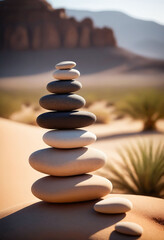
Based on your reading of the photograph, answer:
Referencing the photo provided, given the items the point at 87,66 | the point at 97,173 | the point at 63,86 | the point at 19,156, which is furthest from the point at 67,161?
the point at 87,66

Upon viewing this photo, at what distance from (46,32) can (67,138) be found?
5841 centimetres

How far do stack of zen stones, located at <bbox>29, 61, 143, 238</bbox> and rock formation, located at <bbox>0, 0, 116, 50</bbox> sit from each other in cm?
5666

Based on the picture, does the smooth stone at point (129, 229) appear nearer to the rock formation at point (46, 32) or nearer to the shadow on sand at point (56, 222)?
the shadow on sand at point (56, 222)

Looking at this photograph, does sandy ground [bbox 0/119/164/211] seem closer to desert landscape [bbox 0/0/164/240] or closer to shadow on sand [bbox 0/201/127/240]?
desert landscape [bbox 0/0/164/240]

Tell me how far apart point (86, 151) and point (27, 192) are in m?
1.84

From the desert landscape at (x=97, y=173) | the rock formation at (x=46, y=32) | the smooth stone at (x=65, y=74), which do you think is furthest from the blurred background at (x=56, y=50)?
the smooth stone at (x=65, y=74)

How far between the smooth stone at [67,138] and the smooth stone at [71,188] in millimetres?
364

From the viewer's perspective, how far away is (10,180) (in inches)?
206

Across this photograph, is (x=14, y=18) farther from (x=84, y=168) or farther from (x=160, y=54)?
(x=84, y=168)

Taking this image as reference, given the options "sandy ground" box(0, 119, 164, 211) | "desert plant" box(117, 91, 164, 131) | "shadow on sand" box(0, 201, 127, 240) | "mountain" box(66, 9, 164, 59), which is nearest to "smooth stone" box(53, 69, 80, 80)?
"shadow on sand" box(0, 201, 127, 240)

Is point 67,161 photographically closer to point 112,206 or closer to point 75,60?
point 112,206

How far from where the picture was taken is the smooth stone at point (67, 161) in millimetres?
3250

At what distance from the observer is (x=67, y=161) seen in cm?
325

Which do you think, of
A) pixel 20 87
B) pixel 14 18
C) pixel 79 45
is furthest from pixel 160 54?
pixel 20 87
